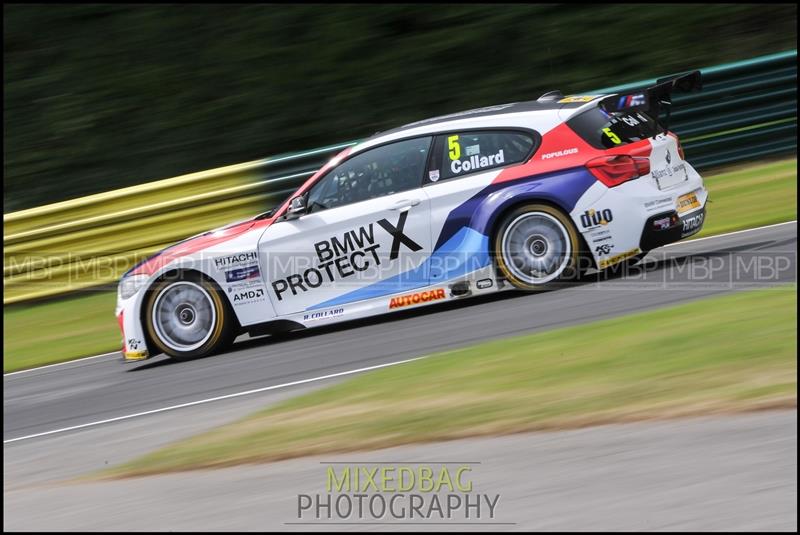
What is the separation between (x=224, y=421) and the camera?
6203 mm

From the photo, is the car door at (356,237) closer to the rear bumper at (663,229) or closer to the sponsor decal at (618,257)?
the sponsor decal at (618,257)

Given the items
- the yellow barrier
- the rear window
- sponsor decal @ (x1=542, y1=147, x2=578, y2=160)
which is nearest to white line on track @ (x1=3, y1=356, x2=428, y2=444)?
sponsor decal @ (x1=542, y1=147, x2=578, y2=160)

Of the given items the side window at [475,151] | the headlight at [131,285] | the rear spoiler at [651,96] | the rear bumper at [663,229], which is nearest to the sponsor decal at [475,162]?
the side window at [475,151]

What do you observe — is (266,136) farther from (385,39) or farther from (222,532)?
(222,532)

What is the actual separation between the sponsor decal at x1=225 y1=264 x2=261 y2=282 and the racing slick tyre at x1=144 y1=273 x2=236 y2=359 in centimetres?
16

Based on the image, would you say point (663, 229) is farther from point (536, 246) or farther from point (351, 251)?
point (351, 251)

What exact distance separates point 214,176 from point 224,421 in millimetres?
6905

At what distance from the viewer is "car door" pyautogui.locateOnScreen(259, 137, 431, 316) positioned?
8.12 metres

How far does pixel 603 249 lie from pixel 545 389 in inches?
106

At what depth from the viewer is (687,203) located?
8.07m

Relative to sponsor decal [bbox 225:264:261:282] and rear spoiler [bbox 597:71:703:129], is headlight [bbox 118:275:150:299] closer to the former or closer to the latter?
sponsor decal [bbox 225:264:261:282]

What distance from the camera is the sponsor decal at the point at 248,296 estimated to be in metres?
8.38
